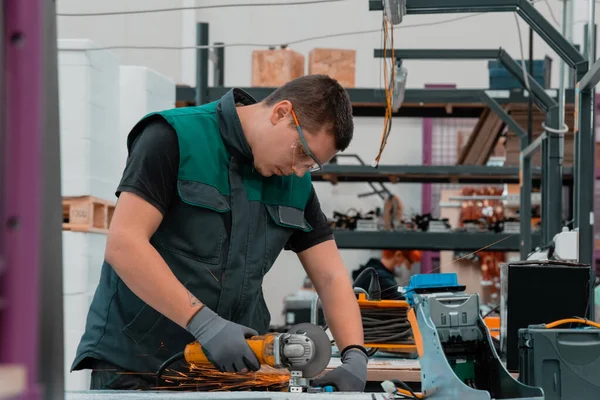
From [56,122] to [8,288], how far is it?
25 cm

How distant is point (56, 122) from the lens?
0.82m

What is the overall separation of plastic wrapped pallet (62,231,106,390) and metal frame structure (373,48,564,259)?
79.9 inches

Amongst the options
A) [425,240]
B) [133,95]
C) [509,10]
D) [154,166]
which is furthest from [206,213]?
[425,240]

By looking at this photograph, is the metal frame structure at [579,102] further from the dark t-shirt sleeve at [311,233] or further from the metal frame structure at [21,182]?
the metal frame structure at [21,182]

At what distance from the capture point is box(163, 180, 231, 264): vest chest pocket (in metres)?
2.32

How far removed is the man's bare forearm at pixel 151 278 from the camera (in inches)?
81.5

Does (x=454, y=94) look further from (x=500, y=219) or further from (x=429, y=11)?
(x=429, y=11)

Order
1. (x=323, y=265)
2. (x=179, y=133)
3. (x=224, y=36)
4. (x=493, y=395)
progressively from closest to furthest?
(x=493, y=395)
(x=179, y=133)
(x=323, y=265)
(x=224, y=36)

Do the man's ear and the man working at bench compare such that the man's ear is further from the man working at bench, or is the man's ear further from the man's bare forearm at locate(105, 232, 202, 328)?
the man's bare forearm at locate(105, 232, 202, 328)

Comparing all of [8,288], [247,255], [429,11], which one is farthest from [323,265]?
[8,288]

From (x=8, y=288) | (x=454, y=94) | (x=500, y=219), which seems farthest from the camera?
(x=500, y=219)

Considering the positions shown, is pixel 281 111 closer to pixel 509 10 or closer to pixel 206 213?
pixel 206 213

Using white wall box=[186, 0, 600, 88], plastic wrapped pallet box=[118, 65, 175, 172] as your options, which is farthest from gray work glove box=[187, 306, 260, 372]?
white wall box=[186, 0, 600, 88]

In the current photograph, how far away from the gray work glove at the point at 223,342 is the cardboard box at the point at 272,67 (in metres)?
4.58
